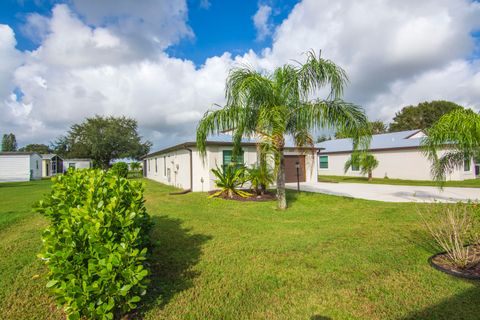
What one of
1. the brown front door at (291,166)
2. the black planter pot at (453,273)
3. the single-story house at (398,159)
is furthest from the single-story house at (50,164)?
the black planter pot at (453,273)

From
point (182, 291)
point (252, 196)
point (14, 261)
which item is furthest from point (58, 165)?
point (182, 291)

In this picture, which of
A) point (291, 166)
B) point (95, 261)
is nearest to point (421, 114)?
point (291, 166)

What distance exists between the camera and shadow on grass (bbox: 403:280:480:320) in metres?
2.59

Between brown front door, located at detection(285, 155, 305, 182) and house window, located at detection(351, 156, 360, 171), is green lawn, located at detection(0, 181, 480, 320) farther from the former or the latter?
house window, located at detection(351, 156, 360, 171)

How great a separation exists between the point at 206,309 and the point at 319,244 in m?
2.78

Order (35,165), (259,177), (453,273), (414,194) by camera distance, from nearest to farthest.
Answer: (453,273) < (414,194) < (259,177) < (35,165)

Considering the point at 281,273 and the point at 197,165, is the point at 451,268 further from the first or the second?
the point at 197,165

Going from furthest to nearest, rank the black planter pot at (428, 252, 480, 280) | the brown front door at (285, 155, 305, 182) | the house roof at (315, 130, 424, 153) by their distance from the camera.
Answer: the house roof at (315, 130, 424, 153), the brown front door at (285, 155, 305, 182), the black planter pot at (428, 252, 480, 280)

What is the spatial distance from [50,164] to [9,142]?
59576 millimetres

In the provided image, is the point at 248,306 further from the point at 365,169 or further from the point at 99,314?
the point at 365,169

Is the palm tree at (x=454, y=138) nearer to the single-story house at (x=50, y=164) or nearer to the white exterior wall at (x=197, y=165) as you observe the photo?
the white exterior wall at (x=197, y=165)

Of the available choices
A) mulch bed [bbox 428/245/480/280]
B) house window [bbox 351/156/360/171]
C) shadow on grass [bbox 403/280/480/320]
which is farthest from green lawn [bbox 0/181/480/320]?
house window [bbox 351/156/360/171]

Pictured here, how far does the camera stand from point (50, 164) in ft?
116

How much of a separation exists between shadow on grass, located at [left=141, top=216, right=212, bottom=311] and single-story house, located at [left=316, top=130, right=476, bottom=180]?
13984 millimetres
